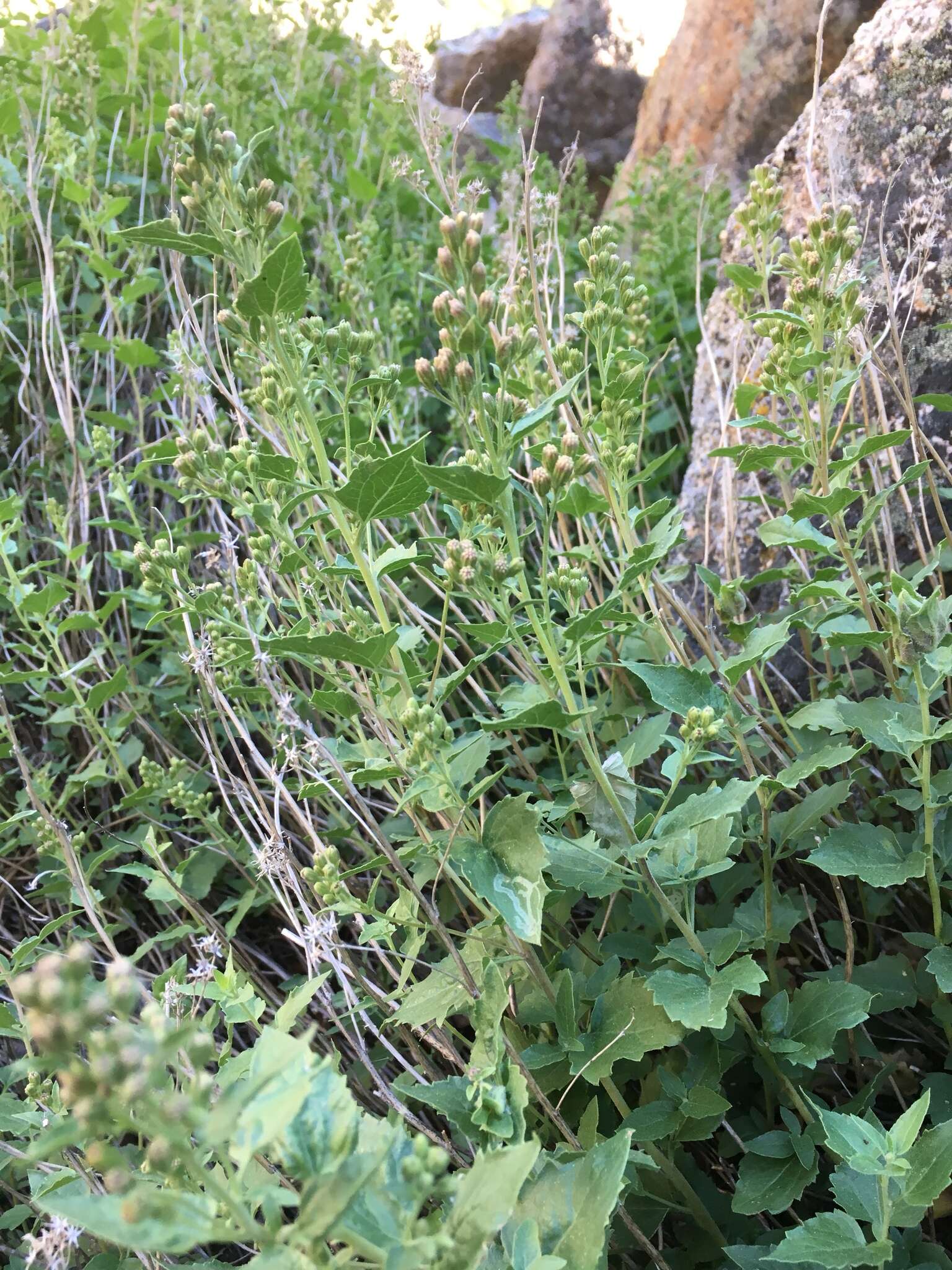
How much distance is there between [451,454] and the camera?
2816 mm

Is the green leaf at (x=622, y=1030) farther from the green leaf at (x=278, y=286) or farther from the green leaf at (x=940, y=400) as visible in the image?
the green leaf at (x=940, y=400)

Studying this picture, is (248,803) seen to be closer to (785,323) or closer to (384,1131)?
(384,1131)

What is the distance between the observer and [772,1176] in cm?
130

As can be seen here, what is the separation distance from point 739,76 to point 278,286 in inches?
161

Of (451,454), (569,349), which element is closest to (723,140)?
(451,454)

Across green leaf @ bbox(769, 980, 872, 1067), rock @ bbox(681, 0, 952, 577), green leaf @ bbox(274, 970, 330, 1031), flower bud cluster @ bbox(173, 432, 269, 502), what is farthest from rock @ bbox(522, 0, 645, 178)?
green leaf @ bbox(274, 970, 330, 1031)

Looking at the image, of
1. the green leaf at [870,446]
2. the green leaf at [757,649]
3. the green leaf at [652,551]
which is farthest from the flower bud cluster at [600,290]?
the green leaf at [757,649]

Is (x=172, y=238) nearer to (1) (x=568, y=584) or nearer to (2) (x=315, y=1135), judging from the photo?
(1) (x=568, y=584)

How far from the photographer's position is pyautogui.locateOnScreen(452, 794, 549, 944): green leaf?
111cm

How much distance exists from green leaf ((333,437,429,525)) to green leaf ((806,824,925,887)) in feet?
2.40

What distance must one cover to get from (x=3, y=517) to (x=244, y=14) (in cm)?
310

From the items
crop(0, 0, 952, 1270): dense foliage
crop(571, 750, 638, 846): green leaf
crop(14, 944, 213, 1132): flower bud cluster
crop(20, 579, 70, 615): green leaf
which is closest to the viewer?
crop(14, 944, 213, 1132): flower bud cluster

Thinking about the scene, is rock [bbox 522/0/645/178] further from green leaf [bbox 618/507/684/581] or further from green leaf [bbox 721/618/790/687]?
green leaf [bbox 721/618/790/687]

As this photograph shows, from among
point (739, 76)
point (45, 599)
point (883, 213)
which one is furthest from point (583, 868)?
point (739, 76)
